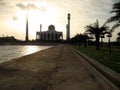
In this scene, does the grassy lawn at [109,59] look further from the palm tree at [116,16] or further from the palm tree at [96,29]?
the palm tree at [96,29]

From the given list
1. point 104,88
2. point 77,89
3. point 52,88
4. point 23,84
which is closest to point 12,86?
point 23,84

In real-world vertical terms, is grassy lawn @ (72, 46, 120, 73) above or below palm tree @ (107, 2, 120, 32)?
below

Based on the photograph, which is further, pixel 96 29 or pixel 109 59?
pixel 96 29

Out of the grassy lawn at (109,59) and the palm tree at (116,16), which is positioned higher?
the palm tree at (116,16)

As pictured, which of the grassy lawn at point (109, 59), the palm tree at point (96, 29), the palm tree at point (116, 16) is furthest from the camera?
the palm tree at point (96, 29)

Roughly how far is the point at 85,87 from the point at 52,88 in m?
1.24

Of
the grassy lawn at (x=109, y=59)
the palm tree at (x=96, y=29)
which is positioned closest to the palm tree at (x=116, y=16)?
the grassy lawn at (x=109, y=59)

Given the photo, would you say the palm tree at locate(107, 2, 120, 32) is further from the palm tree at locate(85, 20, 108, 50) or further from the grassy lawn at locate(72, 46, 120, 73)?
the palm tree at locate(85, 20, 108, 50)

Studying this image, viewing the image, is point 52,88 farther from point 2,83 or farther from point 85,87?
point 2,83

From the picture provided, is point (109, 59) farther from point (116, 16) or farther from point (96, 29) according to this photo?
point (96, 29)

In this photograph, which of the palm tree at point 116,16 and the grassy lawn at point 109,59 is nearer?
the grassy lawn at point 109,59

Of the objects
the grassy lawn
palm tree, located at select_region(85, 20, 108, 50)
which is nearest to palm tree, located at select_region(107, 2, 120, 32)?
the grassy lawn

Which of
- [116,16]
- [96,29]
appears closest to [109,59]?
[116,16]

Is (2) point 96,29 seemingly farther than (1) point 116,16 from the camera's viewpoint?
Yes
